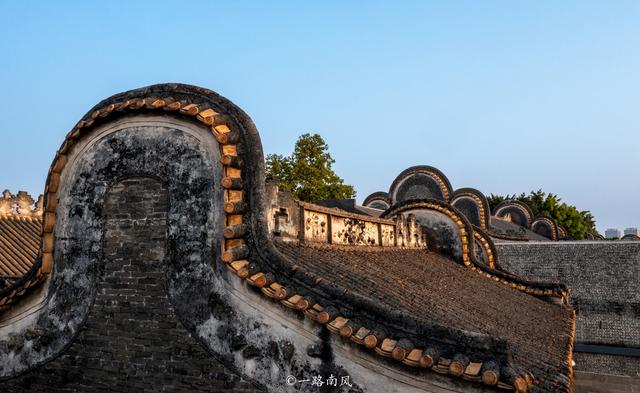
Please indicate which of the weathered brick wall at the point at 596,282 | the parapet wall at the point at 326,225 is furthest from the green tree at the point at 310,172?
the parapet wall at the point at 326,225

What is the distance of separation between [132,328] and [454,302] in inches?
170

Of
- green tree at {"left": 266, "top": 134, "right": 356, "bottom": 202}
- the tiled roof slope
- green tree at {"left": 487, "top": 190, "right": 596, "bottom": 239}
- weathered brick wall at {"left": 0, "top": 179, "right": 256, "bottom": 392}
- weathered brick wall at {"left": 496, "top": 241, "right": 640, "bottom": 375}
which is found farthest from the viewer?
green tree at {"left": 487, "top": 190, "right": 596, "bottom": 239}

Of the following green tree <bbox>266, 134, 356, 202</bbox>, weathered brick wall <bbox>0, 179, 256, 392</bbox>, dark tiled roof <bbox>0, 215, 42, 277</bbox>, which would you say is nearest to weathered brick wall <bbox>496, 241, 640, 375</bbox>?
green tree <bbox>266, 134, 356, 202</bbox>

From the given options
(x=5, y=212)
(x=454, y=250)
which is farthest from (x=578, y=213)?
(x=5, y=212)

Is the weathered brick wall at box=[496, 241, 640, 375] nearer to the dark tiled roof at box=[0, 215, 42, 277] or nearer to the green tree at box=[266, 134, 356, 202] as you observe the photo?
the green tree at box=[266, 134, 356, 202]

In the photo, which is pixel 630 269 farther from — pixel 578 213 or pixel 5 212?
pixel 578 213

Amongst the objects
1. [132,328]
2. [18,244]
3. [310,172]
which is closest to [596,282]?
[310,172]

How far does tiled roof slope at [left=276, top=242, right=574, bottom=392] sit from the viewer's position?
4969 millimetres

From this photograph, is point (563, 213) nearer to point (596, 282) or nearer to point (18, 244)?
point (596, 282)

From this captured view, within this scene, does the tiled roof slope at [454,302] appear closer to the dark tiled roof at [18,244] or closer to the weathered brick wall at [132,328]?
the weathered brick wall at [132,328]

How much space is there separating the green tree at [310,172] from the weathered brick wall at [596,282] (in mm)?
9447

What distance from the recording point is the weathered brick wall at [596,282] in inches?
746

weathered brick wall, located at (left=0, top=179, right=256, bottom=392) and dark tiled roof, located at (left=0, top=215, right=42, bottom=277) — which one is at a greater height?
dark tiled roof, located at (left=0, top=215, right=42, bottom=277)

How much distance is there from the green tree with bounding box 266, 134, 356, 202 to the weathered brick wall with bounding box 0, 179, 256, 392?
74.5 feet
